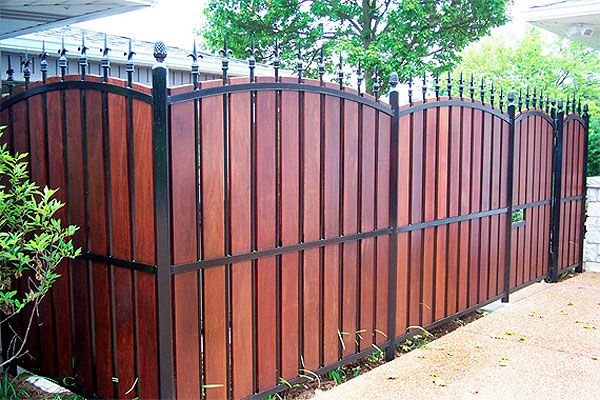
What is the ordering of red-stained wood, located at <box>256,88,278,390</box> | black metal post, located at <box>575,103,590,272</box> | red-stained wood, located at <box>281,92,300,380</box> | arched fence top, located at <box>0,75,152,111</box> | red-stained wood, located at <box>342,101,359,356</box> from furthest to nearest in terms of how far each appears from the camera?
1. black metal post, located at <box>575,103,590,272</box>
2. red-stained wood, located at <box>342,101,359,356</box>
3. red-stained wood, located at <box>281,92,300,380</box>
4. red-stained wood, located at <box>256,88,278,390</box>
5. arched fence top, located at <box>0,75,152,111</box>

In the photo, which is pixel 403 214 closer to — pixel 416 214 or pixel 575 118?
pixel 416 214

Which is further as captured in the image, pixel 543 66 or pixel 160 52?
pixel 543 66

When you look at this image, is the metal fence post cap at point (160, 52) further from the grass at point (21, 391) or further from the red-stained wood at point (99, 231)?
the grass at point (21, 391)

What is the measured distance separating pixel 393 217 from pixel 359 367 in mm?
1078

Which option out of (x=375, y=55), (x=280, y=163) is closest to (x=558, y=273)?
(x=280, y=163)

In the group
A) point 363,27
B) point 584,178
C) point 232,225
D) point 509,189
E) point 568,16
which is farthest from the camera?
point 363,27

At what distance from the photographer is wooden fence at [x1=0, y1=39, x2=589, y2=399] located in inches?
114

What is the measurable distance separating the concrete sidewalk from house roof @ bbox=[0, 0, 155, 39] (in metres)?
3.30

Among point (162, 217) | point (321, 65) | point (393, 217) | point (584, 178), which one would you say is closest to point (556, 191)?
point (584, 178)

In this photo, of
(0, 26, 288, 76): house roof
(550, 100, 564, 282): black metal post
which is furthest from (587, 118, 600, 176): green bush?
(0, 26, 288, 76): house roof

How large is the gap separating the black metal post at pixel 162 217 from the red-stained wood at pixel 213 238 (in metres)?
0.22

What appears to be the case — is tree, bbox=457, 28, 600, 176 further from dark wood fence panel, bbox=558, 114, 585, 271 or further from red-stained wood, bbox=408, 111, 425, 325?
red-stained wood, bbox=408, 111, 425, 325

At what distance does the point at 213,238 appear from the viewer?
3023 mm

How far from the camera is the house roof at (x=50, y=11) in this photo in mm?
4359
